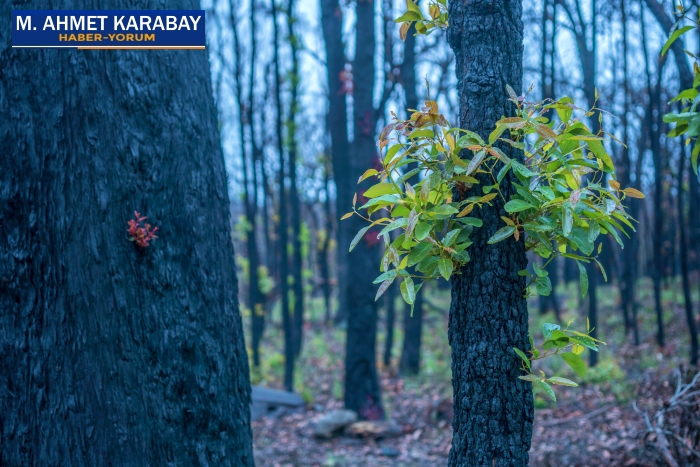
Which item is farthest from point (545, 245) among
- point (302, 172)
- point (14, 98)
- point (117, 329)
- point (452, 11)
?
point (302, 172)

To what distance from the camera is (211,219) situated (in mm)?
2799

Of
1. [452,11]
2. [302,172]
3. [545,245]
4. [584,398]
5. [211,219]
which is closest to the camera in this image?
[545,245]

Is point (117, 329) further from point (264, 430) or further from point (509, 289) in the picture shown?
point (264, 430)

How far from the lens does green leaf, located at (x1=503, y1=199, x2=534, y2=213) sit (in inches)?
65.5

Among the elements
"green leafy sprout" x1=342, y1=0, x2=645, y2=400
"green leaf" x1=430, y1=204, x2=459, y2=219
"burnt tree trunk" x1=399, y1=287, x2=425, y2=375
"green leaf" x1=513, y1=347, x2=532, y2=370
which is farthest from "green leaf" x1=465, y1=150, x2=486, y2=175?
"burnt tree trunk" x1=399, y1=287, x2=425, y2=375

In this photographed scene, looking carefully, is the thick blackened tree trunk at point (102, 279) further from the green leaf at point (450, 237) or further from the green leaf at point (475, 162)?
the green leaf at point (475, 162)

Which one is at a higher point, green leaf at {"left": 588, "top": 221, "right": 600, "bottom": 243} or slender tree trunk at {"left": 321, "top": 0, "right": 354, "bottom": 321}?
slender tree trunk at {"left": 321, "top": 0, "right": 354, "bottom": 321}

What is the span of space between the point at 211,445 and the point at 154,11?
7.42 ft

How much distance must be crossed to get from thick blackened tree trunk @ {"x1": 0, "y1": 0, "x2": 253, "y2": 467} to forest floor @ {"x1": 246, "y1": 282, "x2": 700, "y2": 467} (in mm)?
3169

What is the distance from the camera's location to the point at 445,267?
1.73 metres

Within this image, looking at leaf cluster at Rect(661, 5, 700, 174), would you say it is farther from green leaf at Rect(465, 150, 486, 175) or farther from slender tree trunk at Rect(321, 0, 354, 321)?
slender tree trunk at Rect(321, 0, 354, 321)

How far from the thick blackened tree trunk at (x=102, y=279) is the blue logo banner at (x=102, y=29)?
0.20 ft

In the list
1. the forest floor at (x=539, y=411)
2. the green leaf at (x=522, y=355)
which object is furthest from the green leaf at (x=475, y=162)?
the forest floor at (x=539, y=411)

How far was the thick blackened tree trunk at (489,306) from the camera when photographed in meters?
1.77
